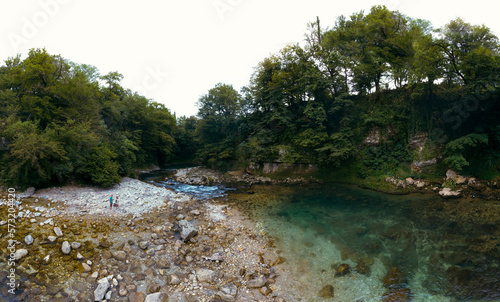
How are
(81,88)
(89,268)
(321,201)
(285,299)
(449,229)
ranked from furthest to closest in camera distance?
(81,88) → (321,201) → (449,229) → (89,268) → (285,299)

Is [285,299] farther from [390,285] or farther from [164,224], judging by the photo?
[164,224]

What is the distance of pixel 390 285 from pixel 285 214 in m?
7.69

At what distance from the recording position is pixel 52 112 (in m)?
17.8

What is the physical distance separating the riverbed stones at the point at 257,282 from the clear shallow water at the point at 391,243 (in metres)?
1.47

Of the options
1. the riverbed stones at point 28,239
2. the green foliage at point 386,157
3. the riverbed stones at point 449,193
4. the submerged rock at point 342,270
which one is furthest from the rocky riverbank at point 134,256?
the green foliage at point 386,157

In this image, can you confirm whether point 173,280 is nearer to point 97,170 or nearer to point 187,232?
point 187,232

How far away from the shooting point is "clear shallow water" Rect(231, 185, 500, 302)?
746 cm

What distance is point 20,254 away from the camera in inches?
297

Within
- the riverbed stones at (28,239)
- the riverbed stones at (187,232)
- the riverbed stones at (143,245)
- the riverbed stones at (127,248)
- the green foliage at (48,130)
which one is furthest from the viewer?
the green foliage at (48,130)

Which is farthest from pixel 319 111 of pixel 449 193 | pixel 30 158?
pixel 30 158

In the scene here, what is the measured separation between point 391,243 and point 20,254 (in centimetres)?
1685

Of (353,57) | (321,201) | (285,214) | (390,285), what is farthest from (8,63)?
(353,57)

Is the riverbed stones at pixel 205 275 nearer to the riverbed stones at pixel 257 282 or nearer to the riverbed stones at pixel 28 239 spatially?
the riverbed stones at pixel 257 282

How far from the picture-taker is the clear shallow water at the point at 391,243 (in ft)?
24.5
